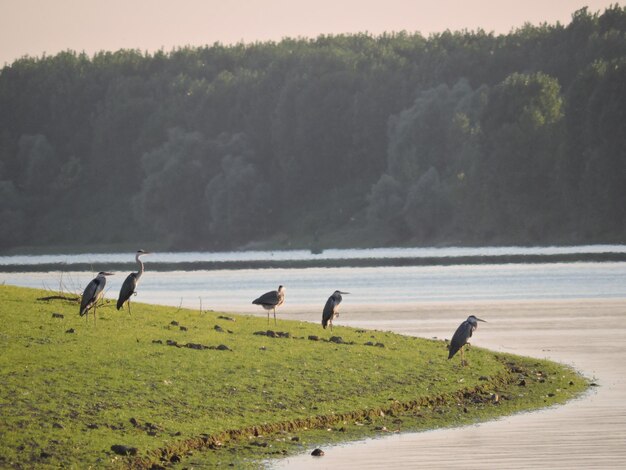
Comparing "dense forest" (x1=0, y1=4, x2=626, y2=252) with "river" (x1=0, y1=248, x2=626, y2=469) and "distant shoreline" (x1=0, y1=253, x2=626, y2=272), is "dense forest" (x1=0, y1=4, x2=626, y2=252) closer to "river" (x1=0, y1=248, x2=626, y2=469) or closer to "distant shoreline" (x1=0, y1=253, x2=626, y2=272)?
"distant shoreline" (x1=0, y1=253, x2=626, y2=272)

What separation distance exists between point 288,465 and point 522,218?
401ft

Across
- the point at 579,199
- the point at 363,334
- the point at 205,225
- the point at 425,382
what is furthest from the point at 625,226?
the point at 425,382

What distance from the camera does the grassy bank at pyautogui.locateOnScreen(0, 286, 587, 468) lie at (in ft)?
76.6

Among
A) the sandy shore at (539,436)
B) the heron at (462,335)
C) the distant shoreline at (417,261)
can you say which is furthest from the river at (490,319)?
the distant shoreline at (417,261)

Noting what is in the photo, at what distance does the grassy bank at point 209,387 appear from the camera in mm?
23344

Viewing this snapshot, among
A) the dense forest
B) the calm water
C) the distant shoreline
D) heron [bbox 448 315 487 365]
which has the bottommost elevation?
heron [bbox 448 315 487 365]

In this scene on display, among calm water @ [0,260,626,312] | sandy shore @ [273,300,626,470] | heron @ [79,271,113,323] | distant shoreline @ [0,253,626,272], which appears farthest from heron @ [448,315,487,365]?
distant shoreline @ [0,253,626,272]

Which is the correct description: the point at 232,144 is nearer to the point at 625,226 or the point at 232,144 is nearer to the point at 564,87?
the point at 564,87

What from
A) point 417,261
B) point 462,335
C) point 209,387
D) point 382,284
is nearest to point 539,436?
point 209,387

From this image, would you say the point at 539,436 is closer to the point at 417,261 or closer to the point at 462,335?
the point at 462,335

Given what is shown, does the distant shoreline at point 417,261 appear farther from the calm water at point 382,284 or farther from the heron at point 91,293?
the heron at point 91,293

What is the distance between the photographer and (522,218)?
471 ft

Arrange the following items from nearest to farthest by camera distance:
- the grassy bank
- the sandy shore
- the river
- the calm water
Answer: the sandy shore < the grassy bank < the river < the calm water

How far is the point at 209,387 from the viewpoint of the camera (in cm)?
2781
